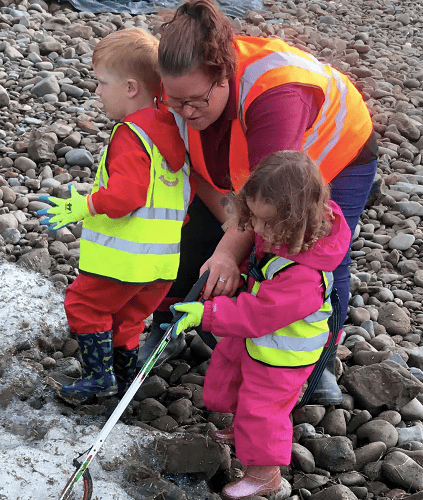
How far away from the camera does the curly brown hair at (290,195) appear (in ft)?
7.03

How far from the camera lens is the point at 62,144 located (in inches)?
193

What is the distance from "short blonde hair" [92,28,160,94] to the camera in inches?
101

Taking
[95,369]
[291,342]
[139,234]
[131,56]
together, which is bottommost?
[95,369]

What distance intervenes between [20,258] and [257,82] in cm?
190

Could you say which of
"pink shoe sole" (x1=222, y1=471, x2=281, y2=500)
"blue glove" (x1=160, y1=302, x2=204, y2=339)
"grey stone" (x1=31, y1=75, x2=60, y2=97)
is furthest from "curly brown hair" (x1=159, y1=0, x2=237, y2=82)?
"grey stone" (x1=31, y1=75, x2=60, y2=97)

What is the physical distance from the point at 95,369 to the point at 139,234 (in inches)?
22.7

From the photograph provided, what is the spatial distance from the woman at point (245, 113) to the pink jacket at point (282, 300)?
236mm

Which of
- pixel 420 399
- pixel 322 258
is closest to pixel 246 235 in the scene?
pixel 322 258

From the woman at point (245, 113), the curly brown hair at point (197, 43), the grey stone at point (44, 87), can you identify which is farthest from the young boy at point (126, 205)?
the grey stone at point (44, 87)

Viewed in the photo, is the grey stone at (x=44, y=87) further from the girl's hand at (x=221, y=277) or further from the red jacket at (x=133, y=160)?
the girl's hand at (x=221, y=277)

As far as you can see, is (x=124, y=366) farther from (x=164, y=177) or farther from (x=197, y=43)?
(x=197, y=43)

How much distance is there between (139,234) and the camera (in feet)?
8.33

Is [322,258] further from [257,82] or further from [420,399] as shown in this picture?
[420,399]

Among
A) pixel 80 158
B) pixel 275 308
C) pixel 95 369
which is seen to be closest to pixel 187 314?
pixel 275 308
